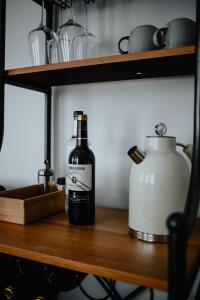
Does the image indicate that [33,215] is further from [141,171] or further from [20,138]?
[20,138]

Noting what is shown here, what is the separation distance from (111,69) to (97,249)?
537 millimetres

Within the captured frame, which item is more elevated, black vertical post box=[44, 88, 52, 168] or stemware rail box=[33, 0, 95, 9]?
stemware rail box=[33, 0, 95, 9]

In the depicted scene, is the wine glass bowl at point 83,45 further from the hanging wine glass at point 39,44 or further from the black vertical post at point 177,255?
the black vertical post at point 177,255

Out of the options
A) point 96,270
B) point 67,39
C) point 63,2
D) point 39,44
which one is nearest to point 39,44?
point 39,44

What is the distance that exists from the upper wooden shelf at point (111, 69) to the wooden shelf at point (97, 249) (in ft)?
1.56

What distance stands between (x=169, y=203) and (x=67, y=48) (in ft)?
2.11

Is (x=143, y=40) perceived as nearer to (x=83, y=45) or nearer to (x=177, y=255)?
(x=83, y=45)

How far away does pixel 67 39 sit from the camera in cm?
99

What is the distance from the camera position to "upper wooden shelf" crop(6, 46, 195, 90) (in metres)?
0.73

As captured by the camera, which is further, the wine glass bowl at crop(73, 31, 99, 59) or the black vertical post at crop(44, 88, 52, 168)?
the black vertical post at crop(44, 88, 52, 168)

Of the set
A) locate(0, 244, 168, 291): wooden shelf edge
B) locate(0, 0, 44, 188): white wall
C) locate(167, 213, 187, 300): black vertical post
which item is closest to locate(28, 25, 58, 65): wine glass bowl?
locate(0, 0, 44, 188): white wall

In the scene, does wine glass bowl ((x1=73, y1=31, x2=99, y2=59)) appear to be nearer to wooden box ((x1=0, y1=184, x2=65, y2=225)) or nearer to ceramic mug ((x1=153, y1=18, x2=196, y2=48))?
ceramic mug ((x1=153, y1=18, x2=196, y2=48))

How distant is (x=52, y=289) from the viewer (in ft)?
2.79

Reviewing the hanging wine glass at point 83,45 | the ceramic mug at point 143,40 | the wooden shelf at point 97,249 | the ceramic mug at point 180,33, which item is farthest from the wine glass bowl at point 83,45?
the wooden shelf at point 97,249
